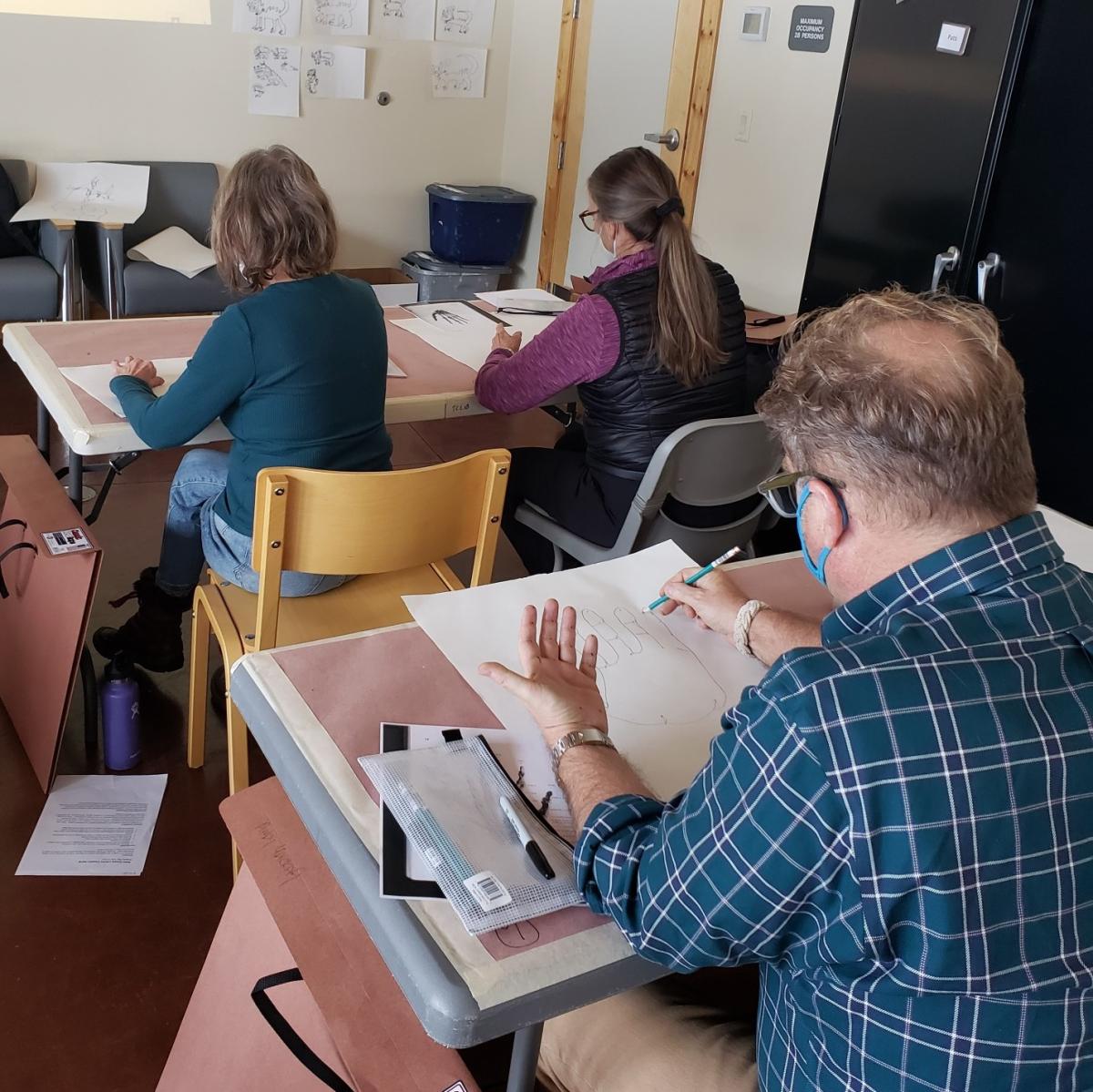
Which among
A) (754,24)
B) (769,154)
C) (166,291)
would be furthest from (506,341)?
(166,291)

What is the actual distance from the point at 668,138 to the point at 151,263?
2.06 m

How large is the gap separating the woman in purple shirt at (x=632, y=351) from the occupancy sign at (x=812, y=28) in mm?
1687

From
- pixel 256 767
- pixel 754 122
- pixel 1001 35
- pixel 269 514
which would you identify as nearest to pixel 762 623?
pixel 269 514

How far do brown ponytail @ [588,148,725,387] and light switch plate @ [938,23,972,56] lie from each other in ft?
4.23

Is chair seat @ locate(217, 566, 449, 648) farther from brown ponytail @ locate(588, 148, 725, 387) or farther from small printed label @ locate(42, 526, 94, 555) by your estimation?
brown ponytail @ locate(588, 148, 725, 387)

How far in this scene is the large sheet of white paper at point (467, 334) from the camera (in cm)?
263

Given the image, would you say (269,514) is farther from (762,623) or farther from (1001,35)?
(1001,35)

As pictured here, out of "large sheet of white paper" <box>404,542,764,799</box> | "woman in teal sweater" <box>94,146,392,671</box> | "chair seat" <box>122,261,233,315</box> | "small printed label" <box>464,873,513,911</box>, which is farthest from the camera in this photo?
"chair seat" <box>122,261,233,315</box>

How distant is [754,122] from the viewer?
Answer: 4.05m

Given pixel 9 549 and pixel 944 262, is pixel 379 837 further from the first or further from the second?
pixel 944 262

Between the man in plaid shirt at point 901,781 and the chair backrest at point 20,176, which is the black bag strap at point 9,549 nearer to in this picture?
the man in plaid shirt at point 901,781

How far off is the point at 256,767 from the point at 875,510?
164 centimetres

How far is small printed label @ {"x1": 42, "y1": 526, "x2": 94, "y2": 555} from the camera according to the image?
76.8 inches

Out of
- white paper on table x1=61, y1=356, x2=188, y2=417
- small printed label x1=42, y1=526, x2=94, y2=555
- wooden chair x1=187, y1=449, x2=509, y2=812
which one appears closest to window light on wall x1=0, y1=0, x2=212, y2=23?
white paper on table x1=61, y1=356, x2=188, y2=417
